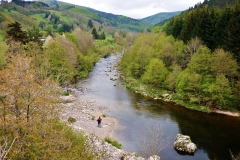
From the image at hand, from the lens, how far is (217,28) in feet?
183

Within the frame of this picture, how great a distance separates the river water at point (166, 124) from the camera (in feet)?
101

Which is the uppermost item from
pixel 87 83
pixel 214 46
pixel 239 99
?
pixel 214 46

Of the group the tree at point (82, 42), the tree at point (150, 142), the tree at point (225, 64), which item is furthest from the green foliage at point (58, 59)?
the tree at point (225, 64)

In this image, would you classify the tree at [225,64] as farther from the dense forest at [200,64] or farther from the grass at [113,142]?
the grass at [113,142]

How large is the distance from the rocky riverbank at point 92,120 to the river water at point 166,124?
5.65 ft

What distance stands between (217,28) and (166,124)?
32.9m

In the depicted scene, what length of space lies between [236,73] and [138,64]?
102 ft

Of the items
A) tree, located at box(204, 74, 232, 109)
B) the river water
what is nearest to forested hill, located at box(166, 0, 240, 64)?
tree, located at box(204, 74, 232, 109)

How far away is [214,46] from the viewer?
56438 mm

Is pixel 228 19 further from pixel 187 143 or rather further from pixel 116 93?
pixel 187 143

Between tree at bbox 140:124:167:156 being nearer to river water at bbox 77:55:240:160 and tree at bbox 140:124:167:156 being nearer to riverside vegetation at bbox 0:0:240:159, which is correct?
river water at bbox 77:55:240:160

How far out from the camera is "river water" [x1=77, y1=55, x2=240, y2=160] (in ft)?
101

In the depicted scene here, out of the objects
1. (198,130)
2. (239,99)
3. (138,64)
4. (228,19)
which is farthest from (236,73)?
(138,64)

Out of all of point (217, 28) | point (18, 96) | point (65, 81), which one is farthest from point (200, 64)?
point (18, 96)
